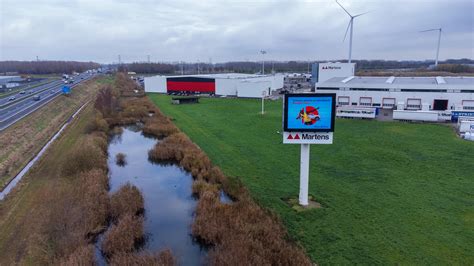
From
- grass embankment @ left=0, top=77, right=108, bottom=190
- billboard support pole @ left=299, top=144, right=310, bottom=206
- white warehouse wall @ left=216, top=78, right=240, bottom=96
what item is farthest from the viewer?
white warehouse wall @ left=216, top=78, right=240, bottom=96

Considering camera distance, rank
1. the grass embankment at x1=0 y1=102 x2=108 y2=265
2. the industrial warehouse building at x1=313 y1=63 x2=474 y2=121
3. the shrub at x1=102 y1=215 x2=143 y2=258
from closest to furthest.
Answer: the grass embankment at x1=0 y1=102 x2=108 y2=265
the shrub at x1=102 y1=215 x2=143 y2=258
the industrial warehouse building at x1=313 y1=63 x2=474 y2=121

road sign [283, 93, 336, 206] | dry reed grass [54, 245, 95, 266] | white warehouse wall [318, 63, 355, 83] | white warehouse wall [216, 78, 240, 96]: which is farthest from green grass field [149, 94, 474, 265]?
white warehouse wall [318, 63, 355, 83]

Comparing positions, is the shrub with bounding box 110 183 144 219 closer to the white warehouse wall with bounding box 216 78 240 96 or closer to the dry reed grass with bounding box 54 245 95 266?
the dry reed grass with bounding box 54 245 95 266

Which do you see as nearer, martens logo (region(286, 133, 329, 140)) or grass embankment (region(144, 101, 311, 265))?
grass embankment (region(144, 101, 311, 265))

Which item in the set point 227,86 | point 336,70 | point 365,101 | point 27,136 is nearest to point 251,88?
point 227,86

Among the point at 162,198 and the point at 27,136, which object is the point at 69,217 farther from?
the point at 27,136

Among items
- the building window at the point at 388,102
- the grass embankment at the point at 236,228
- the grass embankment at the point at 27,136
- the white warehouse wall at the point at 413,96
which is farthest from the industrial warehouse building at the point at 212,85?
the grass embankment at the point at 236,228

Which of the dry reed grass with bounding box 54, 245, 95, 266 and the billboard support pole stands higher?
the billboard support pole
